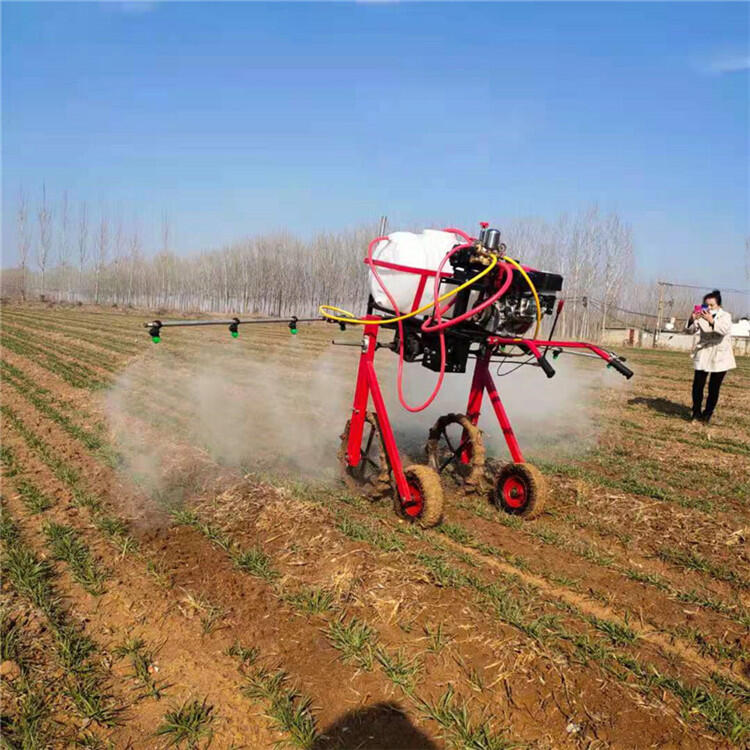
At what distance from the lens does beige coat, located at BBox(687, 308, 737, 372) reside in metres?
9.40

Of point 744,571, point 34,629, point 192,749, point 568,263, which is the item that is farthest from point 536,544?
point 568,263

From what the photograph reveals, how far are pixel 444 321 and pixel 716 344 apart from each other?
674 cm

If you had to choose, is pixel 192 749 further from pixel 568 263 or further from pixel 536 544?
pixel 568 263

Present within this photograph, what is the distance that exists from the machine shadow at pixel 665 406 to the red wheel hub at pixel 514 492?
266 inches

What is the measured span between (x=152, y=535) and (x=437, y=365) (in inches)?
125

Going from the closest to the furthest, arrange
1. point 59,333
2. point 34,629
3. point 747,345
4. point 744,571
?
point 34,629
point 744,571
point 59,333
point 747,345

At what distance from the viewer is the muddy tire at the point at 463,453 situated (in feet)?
20.0

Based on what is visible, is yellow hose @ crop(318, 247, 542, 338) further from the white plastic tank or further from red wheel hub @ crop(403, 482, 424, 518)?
red wheel hub @ crop(403, 482, 424, 518)

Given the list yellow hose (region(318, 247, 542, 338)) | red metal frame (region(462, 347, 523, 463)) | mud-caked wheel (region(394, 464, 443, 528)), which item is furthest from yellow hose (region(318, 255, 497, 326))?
mud-caked wheel (region(394, 464, 443, 528))

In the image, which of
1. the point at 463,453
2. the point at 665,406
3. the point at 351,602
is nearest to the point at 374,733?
the point at 351,602

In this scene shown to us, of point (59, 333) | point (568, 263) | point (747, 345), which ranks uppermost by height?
point (568, 263)

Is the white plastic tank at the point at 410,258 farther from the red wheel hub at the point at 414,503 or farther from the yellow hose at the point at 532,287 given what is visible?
the red wheel hub at the point at 414,503

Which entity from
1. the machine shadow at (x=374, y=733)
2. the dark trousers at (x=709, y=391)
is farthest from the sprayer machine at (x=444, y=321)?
the dark trousers at (x=709, y=391)

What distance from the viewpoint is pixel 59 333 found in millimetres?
24969
